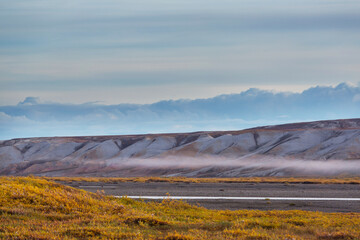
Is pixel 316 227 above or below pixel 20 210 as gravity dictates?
below

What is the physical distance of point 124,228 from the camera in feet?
42.3

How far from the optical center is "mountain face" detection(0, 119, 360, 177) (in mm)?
75375

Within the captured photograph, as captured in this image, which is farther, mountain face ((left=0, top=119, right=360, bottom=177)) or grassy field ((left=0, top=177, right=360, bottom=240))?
mountain face ((left=0, top=119, right=360, bottom=177))

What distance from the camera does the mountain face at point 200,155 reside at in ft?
247

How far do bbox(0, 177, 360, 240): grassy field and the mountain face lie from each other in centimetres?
5190

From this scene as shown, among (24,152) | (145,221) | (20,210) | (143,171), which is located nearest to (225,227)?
(145,221)

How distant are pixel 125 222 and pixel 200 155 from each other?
8216cm

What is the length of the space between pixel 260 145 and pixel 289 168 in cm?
2416

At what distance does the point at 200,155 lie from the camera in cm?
9581

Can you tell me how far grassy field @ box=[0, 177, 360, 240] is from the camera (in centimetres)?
1186

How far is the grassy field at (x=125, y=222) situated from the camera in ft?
38.9

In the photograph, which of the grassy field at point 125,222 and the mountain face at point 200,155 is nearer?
the grassy field at point 125,222

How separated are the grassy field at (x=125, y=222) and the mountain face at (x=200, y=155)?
170 ft

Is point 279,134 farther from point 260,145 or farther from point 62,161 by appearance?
point 62,161
